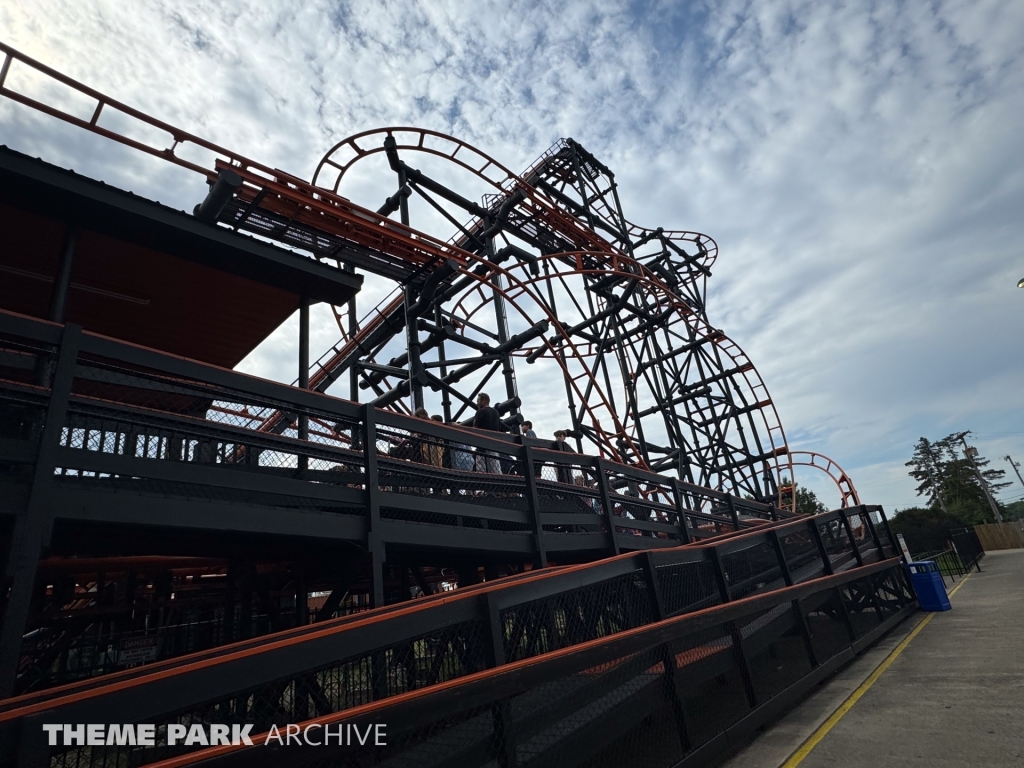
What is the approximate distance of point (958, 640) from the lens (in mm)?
7047

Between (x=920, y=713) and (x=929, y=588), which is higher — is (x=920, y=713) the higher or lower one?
the lower one

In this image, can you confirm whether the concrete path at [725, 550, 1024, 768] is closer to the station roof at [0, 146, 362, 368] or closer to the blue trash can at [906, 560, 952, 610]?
the blue trash can at [906, 560, 952, 610]

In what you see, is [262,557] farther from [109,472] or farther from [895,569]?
[895,569]

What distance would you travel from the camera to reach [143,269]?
6.32 meters

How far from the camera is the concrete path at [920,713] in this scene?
143 inches

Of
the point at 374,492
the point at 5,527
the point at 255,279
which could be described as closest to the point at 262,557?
the point at 374,492

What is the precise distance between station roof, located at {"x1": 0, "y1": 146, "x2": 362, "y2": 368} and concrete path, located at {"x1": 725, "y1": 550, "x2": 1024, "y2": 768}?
6.49 m

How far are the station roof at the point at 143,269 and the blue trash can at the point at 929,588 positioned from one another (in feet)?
35.8

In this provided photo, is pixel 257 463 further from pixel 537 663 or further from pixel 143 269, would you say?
pixel 143 269

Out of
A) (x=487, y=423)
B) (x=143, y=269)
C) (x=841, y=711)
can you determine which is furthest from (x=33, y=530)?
(x=841, y=711)

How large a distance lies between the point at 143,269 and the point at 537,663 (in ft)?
20.6

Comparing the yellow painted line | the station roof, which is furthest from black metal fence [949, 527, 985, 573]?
the station roof

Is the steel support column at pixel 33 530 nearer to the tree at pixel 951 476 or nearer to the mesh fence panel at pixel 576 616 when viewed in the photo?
the mesh fence panel at pixel 576 616

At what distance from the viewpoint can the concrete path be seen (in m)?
3.63
